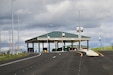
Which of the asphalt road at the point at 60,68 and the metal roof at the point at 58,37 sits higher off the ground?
the metal roof at the point at 58,37

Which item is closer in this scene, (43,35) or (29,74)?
(29,74)

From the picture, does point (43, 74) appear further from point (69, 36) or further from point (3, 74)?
point (69, 36)

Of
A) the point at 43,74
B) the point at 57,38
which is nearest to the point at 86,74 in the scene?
the point at 43,74

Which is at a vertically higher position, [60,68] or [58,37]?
[58,37]

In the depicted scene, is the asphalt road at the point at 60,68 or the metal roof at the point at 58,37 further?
the metal roof at the point at 58,37

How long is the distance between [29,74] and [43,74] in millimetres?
1042

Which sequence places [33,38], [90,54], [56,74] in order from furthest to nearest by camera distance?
[33,38]
[90,54]
[56,74]

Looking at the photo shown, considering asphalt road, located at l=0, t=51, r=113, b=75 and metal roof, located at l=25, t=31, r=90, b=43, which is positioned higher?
metal roof, located at l=25, t=31, r=90, b=43

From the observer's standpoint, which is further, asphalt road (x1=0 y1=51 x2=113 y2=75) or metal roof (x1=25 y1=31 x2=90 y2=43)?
metal roof (x1=25 y1=31 x2=90 y2=43)

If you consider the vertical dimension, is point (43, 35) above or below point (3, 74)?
above

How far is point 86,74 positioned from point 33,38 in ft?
290

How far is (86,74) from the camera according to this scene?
23875mm

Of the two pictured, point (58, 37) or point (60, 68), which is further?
point (58, 37)

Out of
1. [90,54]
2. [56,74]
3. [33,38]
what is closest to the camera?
[56,74]
